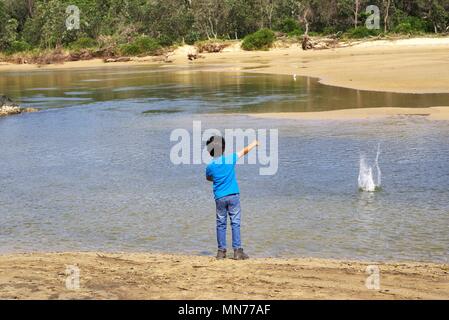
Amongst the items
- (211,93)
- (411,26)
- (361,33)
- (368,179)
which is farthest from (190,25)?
(368,179)

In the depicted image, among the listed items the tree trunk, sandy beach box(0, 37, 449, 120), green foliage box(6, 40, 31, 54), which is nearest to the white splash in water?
sandy beach box(0, 37, 449, 120)

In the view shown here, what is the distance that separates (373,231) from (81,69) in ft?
211

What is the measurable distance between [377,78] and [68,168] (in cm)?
2285

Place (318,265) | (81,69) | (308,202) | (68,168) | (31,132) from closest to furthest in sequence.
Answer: (318,265) < (308,202) < (68,168) < (31,132) < (81,69)

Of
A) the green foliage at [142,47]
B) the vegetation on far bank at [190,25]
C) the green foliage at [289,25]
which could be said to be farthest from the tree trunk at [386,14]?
the green foliage at [142,47]

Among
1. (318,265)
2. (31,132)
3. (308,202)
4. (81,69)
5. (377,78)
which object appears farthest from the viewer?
(81,69)

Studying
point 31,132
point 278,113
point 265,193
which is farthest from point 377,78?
point 265,193

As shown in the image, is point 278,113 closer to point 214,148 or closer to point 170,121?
point 170,121

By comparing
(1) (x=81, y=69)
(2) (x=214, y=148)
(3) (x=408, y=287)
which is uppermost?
(2) (x=214, y=148)

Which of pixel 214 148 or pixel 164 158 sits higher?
pixel 214 148

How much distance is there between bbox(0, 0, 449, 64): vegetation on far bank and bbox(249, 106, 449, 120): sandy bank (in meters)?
45.2

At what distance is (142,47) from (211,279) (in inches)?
2961
